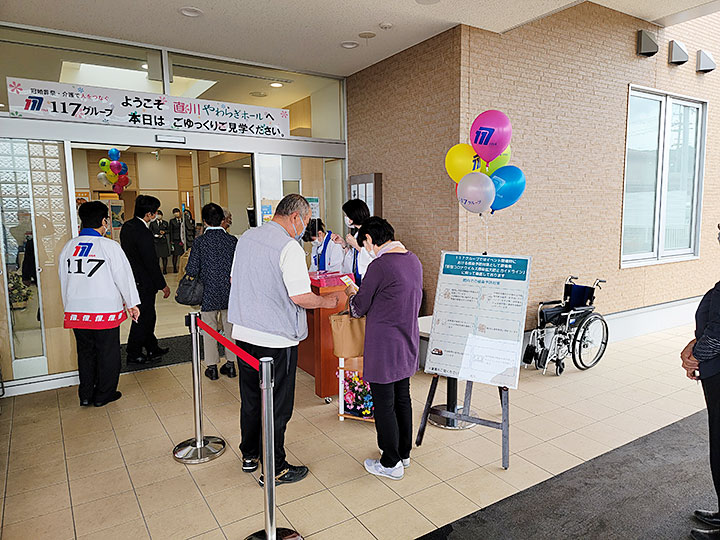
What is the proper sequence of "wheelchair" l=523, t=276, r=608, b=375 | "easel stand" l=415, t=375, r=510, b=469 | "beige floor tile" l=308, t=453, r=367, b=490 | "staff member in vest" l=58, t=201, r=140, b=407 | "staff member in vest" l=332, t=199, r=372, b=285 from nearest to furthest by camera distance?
1. "beige floor tile" l=308, t=453, r=367, b=490
2. "easel stand" l=415, t=375, r=510, b=469
3. "staff member in vest" l=58, t=201, r=140, b=407
4. "staff member in vest" l=332, t=199, r=372, b=285
5. "wheelchair" l=523, t=276, r=608, b=375

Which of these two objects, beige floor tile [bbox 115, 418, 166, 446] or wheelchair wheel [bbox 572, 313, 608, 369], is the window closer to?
wheelchair wheel [bbox 572, 313, 608, 369]

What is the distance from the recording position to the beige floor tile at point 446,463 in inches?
128

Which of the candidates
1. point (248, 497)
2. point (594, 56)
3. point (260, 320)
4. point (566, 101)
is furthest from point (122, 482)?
point (594, 56)

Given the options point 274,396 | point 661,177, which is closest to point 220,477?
point 274,396

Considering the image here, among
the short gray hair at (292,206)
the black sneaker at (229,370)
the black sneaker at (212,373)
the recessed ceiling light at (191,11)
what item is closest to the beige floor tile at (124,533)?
the short gray hair at (292,206)

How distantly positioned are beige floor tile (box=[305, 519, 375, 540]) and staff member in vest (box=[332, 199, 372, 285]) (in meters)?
1.86

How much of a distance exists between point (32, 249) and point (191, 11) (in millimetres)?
2681

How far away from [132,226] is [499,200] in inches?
152

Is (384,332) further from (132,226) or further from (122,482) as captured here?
(132,226)

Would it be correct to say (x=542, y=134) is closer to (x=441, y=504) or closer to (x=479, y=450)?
(x=479, y=450)

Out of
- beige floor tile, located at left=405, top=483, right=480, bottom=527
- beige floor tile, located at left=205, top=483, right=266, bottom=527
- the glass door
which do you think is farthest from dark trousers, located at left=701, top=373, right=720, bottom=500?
the glass door

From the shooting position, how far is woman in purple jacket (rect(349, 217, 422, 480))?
3.00 metres

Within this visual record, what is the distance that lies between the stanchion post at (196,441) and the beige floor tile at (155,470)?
58mm

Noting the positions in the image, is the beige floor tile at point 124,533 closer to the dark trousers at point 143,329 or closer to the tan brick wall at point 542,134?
the dark trousers at point 143,329
